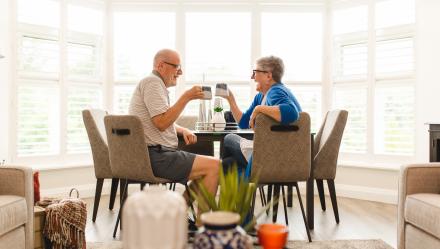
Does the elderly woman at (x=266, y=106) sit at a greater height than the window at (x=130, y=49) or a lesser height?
lesser

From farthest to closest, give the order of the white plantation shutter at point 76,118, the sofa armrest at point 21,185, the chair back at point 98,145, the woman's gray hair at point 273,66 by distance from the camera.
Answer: the white plantation shutter at point 76,118, the chair back at point 98,145, the woman's gray hair at point 273,66, the sofa armrest at point 21,185

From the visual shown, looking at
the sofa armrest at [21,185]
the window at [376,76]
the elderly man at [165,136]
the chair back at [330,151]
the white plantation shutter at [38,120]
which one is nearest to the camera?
the sofa armrest at [21,185]

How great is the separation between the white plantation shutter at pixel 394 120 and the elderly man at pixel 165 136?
9.03ft

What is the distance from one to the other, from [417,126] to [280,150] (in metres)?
2.33

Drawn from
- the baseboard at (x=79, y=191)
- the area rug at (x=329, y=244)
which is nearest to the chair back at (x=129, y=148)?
the area rug at (x=329, y=244)

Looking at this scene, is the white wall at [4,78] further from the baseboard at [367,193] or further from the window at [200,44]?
the baseboard at [367,193]

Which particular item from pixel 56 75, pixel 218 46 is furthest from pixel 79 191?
pixel 218 46

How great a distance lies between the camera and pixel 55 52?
4.46m

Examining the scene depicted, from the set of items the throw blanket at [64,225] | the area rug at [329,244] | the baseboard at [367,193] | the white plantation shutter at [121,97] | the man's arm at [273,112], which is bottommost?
the area rug at [329,244]

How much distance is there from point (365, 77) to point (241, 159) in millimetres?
2383

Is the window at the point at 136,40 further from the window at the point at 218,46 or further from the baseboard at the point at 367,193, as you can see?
the baseboard at the point at 367,193

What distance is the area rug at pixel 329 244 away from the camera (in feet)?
8.57

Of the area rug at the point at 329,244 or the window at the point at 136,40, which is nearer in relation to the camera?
the area rug at the point at 329,244

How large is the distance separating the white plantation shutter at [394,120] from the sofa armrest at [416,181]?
2.11 meters
